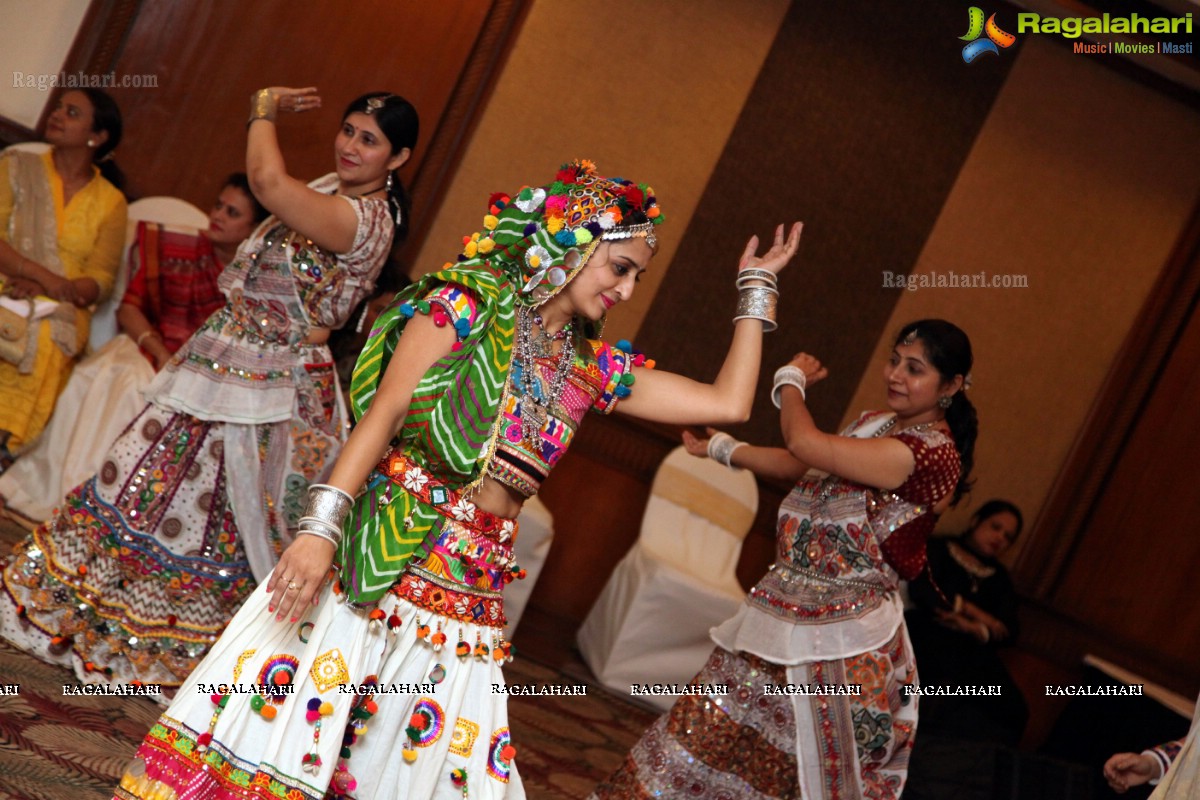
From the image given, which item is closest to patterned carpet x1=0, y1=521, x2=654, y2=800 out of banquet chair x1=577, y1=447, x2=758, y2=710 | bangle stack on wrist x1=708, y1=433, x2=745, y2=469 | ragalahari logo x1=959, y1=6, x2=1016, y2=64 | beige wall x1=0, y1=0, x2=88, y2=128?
banquet chair x1=577, y1=447, x2=758, y2=710

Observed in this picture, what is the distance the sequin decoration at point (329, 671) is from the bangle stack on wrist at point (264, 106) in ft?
4.97

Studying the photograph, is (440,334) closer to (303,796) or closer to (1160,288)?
(303,796)

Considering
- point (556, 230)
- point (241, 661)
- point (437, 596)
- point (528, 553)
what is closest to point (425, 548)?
point (437, 596)

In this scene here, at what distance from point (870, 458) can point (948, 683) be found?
184cm

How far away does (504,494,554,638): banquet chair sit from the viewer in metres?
4.58

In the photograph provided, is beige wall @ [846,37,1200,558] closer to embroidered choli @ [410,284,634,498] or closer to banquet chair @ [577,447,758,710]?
banquet chair @ [577,447,758,710]

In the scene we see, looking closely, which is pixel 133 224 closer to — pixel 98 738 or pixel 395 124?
pixel 395 124

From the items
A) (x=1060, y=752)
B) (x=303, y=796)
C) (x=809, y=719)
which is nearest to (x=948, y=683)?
(x=1060, y=752)

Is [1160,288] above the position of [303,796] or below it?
above

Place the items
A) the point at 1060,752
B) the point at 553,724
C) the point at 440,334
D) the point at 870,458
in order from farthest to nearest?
1. the point at 1060,752
2. the point at 553,724
3. the point at 870,458
4. the point at 440,334

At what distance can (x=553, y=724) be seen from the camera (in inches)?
160

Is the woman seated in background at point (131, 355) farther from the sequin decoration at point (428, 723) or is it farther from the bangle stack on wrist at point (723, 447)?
the sequin decoration at point (428, 723)

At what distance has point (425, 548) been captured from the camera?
2045 millimetres

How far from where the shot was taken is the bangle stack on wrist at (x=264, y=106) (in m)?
2.91
